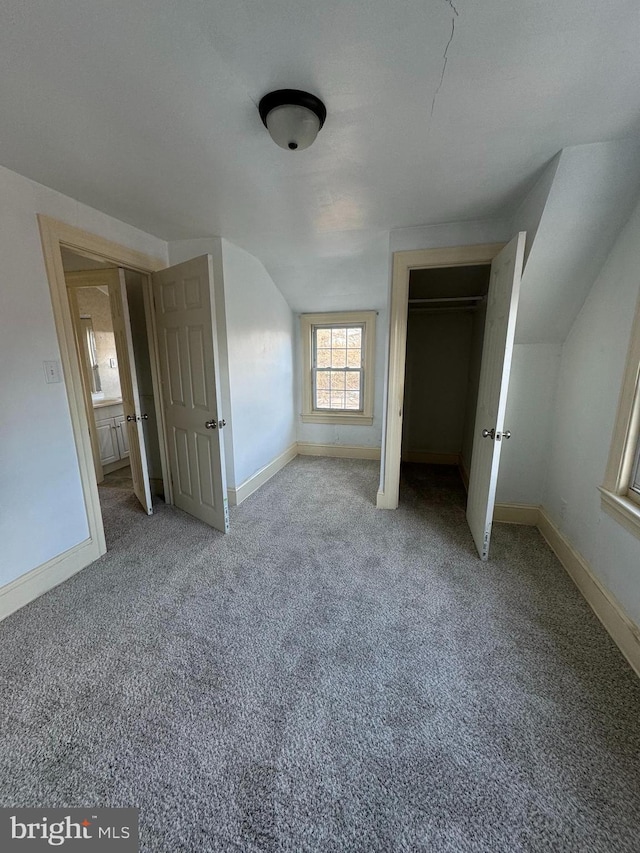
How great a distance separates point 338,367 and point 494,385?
2.51m

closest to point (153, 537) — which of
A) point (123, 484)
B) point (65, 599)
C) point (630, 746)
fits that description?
point (65, 599)

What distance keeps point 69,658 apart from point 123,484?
2.41 metres

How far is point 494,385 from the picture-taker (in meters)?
2.22

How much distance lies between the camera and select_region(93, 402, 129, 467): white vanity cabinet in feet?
12.8

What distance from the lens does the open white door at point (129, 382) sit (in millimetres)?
2680

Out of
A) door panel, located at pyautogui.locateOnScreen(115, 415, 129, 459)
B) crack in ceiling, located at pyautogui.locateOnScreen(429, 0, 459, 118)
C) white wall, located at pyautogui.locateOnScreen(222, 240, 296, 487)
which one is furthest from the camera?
door panel, located at pyautogui.locateOnScreen(115, 415, 129, 459)

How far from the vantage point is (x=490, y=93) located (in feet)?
4.11

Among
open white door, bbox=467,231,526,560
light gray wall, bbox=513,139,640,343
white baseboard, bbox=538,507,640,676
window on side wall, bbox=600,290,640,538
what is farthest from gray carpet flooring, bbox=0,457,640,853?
light gray wall, bbox=513,139,640,343

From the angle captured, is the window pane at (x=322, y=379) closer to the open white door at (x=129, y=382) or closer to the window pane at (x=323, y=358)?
the window pane at (x=323, y=358)

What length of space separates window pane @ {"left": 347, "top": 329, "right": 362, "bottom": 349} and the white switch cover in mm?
3220

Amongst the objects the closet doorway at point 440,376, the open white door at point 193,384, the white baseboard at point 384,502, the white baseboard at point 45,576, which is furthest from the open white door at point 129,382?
the closet doorway at point 440,376

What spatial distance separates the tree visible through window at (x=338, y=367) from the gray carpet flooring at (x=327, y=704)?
8.44ft

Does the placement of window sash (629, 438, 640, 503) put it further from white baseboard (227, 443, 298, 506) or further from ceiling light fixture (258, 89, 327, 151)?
white baseboard (227, 443, 298, 506)

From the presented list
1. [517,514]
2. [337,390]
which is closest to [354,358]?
[337,390]
